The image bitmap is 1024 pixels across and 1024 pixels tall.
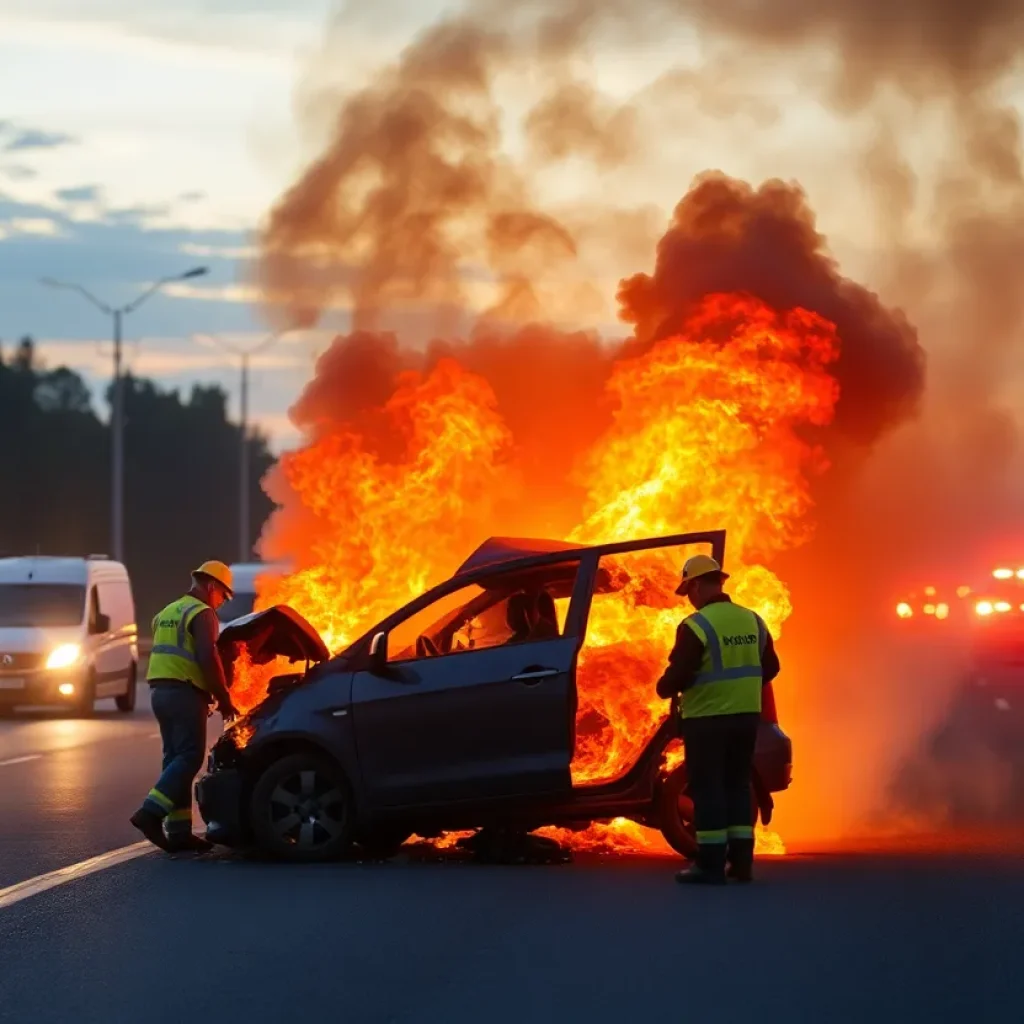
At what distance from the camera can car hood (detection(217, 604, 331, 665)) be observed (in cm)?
1385

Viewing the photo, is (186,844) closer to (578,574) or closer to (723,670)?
(578,574)

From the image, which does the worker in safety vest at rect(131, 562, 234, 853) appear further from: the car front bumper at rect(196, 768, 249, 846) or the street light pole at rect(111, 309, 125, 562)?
the street light pole at rect(111, 309, 125, 562)

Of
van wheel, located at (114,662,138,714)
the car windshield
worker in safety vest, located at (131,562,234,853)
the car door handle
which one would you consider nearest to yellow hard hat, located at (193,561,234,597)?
worker in safety vest, located at (131,562,234,853)

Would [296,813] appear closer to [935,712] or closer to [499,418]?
[499,418]

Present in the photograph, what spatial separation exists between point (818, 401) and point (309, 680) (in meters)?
5.28

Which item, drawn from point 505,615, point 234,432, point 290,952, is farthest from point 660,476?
point 234,432

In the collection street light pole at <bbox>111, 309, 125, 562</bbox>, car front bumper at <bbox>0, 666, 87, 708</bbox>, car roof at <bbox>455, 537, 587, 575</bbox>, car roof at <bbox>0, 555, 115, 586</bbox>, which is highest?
street light pole at <bbox>111, 309, 125, 562</bbox>

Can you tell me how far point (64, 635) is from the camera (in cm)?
3059

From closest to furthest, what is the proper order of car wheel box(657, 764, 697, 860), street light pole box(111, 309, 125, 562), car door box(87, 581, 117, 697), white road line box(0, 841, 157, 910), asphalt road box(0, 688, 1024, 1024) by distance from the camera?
1. asphalt road box(0, 688, 1024, 1024)
2. white road line box(0, 841, 157, 910)
3. car wheel box(657, 764, 697, 860)
4. car door box(87, 581, 117, 697)
5. street light pole box(111, 309, 125, 562)

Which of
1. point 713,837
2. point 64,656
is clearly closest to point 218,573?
point 713,837

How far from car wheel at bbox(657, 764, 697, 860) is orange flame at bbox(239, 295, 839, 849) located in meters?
2.10

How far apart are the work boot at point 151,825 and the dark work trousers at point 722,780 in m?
3.27

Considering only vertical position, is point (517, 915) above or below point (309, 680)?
below

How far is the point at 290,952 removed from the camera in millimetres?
9805
